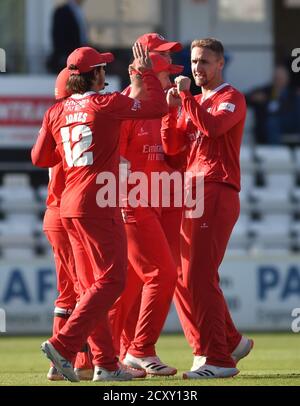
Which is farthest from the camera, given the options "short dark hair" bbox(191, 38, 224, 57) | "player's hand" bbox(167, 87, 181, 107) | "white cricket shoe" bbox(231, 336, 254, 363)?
"white cricket shoe" bbox(231, 336, 254, 363)

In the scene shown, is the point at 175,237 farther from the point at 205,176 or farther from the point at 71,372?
the point at 71,372

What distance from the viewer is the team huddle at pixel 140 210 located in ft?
31.0

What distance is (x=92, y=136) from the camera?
948 cm

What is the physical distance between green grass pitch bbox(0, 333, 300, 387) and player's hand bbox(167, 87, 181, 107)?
6.36 ft

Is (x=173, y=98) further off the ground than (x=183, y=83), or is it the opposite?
(x=183, y=83)

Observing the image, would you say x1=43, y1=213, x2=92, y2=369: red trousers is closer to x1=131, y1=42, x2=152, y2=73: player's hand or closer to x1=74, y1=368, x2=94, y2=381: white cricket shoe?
x1=74, y1=368, x2=94, y2=381: white cricket shoe

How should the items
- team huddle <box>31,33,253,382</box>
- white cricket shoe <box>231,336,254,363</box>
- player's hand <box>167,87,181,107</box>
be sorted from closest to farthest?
team huddle <box>31,33,253,382</box>, player's hand <box>167,87,181,107</box>, white cricket shoe <box>231,336,254,363</box>

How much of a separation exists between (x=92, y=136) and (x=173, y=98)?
2.60 feet

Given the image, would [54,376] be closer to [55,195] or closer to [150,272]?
[150,272]

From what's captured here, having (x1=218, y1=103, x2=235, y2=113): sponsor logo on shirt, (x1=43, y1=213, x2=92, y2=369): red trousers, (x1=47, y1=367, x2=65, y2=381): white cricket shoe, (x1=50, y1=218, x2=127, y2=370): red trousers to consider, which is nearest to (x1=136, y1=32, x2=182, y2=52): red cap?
(x1=218, y1=103, x2=235, y2=113): sponsor logo on shirt

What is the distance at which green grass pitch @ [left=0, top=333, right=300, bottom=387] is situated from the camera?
31.3ft

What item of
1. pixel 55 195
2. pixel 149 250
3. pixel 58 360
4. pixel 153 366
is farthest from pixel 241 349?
pixel 55 195

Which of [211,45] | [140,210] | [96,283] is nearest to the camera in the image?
[96,283]

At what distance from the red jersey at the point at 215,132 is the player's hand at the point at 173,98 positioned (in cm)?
8
